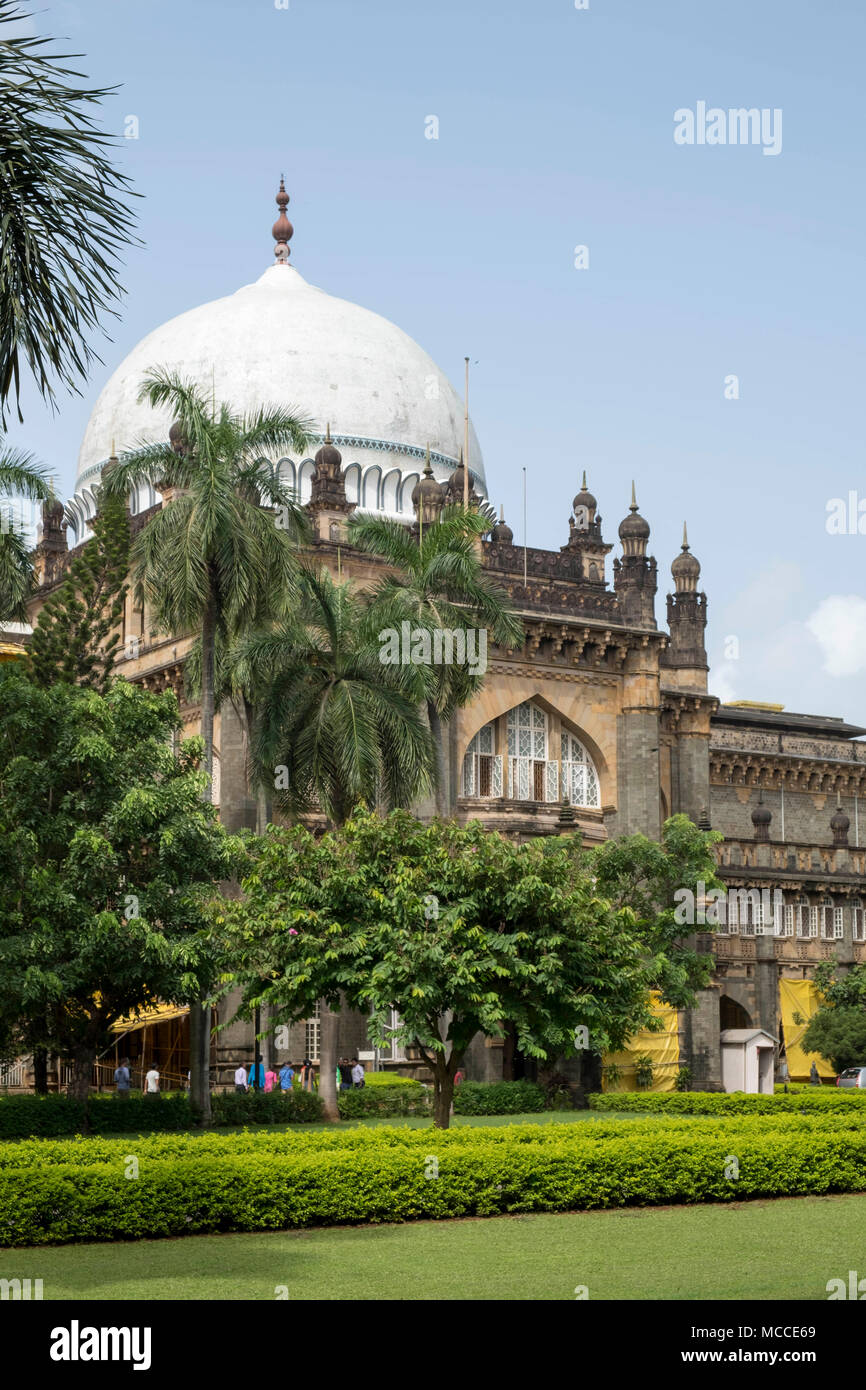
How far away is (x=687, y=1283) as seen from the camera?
45.3 ft

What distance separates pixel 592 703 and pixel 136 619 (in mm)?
12564

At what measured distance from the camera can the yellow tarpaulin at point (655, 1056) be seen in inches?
1634

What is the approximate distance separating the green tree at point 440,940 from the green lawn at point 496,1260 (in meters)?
4.24

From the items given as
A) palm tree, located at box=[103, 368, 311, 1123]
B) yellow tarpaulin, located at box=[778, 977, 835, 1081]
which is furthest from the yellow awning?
yellow tarpaulin, located at box=[778, 977, 835, 1081]

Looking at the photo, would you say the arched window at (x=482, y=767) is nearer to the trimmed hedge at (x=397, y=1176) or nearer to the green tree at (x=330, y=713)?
the green tree at (x=330, y=713)

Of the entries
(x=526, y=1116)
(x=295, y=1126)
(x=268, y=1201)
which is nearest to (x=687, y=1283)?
(x=268, y=1201)

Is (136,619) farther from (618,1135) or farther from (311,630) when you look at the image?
(618,1135)

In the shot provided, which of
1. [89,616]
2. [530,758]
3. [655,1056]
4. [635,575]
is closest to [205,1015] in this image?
[89,616]

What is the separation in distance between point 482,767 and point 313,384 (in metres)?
13.2

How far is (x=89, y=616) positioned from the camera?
3500 cm

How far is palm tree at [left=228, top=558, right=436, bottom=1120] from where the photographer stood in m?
32.9

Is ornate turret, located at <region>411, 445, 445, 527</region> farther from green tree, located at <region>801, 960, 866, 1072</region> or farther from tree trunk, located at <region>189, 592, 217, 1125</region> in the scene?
green tree, located at <region>801, 960, 866, 1072</region>

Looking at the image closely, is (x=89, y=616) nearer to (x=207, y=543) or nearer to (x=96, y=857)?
(x=207, y=543)

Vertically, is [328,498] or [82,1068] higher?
[328,498]
